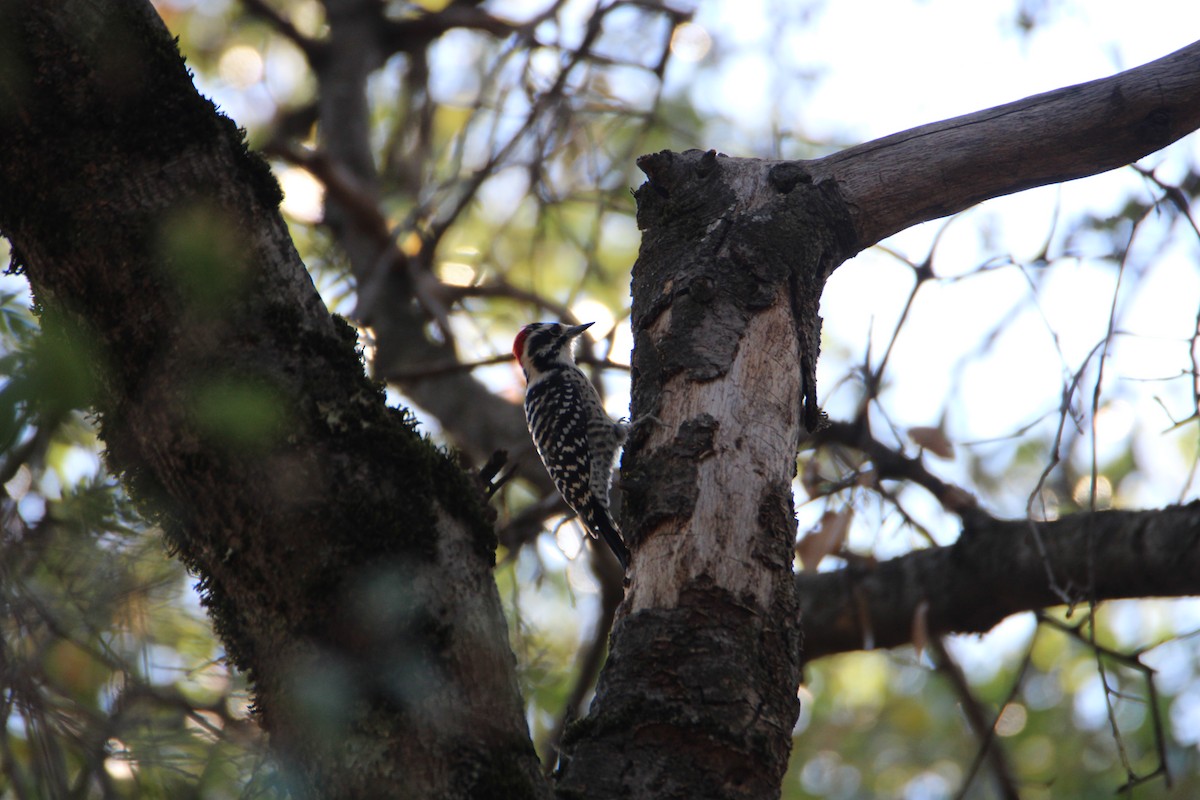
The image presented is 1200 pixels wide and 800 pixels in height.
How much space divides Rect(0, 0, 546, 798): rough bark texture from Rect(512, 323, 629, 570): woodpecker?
3121 mm

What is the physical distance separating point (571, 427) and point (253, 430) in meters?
3.85

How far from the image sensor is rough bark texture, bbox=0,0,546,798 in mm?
1721

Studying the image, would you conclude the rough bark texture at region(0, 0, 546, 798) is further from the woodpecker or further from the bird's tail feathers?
the bird's tail feathers

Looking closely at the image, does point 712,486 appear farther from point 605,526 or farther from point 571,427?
point 571,427

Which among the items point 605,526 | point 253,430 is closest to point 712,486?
point 253,430

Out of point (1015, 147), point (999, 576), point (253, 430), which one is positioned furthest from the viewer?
point (999, 576)

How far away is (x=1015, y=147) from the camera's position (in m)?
2.87

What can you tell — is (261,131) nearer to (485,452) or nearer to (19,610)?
(485,452)

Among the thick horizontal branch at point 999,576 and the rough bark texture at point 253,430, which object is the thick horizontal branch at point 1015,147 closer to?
the thick horizontal branch at point 999,576

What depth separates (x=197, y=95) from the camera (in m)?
2.02

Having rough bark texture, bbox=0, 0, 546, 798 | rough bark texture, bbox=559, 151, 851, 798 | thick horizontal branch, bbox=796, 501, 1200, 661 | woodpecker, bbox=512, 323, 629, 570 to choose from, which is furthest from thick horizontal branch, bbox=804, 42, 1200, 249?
woodpecker, bbox=512, 323, 629, 570

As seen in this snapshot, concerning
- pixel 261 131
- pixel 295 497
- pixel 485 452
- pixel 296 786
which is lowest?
pixel 296 786

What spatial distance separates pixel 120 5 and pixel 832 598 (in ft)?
11.2

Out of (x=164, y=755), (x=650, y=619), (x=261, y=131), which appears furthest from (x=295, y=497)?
(x=261, y=131)
